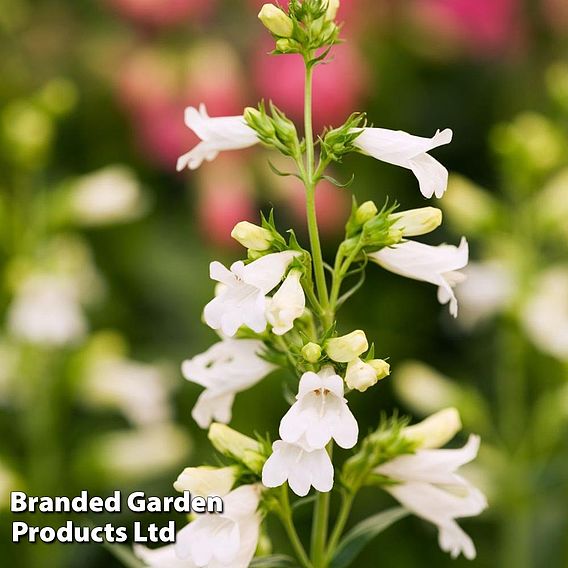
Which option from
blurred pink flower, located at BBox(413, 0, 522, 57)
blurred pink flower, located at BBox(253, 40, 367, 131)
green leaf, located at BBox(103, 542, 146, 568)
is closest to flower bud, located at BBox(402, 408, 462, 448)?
green leaf, located at BBox(103, 542, 146, 568)

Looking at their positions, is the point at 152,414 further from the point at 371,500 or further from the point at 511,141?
the point at 511,141

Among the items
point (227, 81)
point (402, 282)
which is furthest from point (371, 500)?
point (227, 81)

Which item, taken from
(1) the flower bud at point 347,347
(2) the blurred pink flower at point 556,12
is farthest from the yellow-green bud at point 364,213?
(2) the blurred pink flower at point 556,12

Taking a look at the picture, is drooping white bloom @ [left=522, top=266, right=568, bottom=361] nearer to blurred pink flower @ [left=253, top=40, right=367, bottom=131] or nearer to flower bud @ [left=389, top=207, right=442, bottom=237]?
blurred pink flower @ [left=253, top=40, right=367, bottom=131]

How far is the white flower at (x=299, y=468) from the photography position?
72 centimetres

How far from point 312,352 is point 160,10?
5.68ft

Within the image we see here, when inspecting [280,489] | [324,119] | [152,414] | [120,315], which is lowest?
[280,489]

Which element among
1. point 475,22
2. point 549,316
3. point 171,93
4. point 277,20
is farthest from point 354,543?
point 475,22

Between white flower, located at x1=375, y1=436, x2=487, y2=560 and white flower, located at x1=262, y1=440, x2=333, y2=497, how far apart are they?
0.17m

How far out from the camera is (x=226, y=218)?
2.19 metres

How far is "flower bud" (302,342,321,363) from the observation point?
2.46 feet

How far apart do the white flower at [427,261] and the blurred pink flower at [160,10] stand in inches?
64.2

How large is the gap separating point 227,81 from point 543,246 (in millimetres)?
750

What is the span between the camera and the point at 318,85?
7.29 ft
